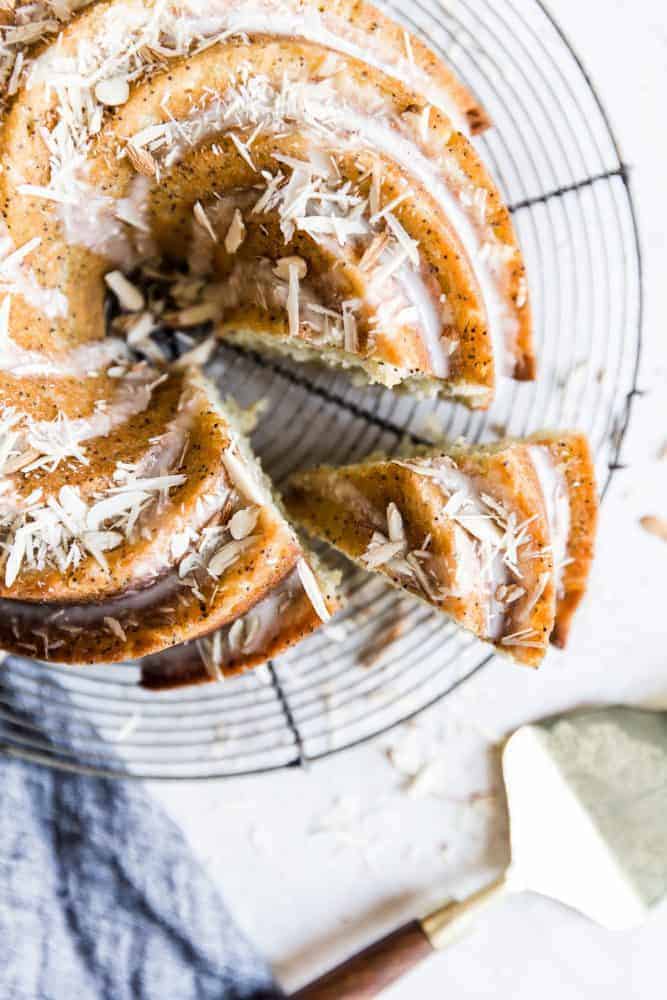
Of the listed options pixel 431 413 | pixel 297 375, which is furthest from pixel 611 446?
pixel 297 375

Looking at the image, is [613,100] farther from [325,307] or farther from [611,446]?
[325,307]

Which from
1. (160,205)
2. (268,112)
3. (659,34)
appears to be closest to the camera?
(268,112)

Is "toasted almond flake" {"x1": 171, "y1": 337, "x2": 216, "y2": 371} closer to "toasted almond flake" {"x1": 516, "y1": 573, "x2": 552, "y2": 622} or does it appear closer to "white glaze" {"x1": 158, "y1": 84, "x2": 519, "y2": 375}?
"white glaze" {"x1": 158, "y1": 84, "x2": 519, "y2": 375}

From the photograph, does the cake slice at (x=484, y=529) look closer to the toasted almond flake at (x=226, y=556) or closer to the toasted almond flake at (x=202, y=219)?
the toasted almond flake at (x=226, y=556)

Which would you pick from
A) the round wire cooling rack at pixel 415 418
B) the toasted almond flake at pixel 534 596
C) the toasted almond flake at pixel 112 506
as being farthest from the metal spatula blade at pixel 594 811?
the toasted almond flake at pixel 112 506

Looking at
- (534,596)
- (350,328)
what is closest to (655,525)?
(534,596)

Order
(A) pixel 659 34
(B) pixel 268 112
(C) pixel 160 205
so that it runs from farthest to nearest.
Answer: (A) pixel 659 34, (C) pixel 160 205, (B) pixel 268 112
